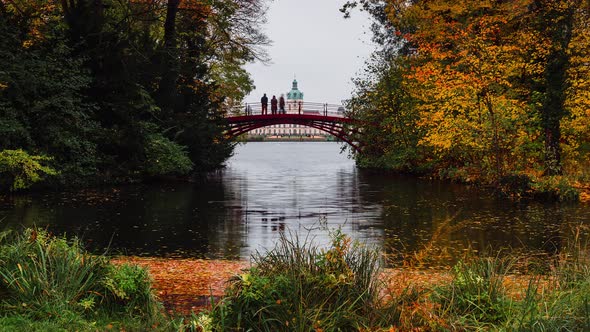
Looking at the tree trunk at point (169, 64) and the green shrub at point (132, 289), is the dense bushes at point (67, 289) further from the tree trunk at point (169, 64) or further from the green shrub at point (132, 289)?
the tree trunk at point (169, 64)

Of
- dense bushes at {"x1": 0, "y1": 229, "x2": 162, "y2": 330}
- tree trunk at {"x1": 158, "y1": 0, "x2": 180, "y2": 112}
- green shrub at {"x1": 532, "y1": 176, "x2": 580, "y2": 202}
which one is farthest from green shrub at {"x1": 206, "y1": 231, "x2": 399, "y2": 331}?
tree trunk at {"x1": 158, "y1": 0, "x2": 180, "y2": 112}

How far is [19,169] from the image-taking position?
67.5ft

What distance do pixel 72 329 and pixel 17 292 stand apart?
3.69 ft

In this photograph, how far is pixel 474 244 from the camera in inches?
496

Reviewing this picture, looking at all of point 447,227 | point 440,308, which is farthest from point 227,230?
point 440,308

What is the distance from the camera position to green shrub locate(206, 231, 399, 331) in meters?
5.61

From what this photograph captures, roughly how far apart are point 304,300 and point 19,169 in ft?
57.0

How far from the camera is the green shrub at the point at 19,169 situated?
19625mm

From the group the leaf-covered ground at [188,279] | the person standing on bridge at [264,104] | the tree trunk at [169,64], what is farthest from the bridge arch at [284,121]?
the leaf-covered ground at [188,279]

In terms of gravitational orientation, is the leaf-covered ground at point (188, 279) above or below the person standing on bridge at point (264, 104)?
below

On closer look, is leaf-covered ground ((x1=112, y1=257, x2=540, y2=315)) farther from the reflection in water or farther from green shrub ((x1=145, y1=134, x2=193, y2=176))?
green shrub ((x1=145, y1=134, x2=193, y2=176))

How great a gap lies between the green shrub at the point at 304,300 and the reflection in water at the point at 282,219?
4.00 meters

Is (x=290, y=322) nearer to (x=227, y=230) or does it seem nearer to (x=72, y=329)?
(x=72, y=329)

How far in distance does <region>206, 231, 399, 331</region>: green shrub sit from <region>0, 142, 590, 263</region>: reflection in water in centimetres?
400
